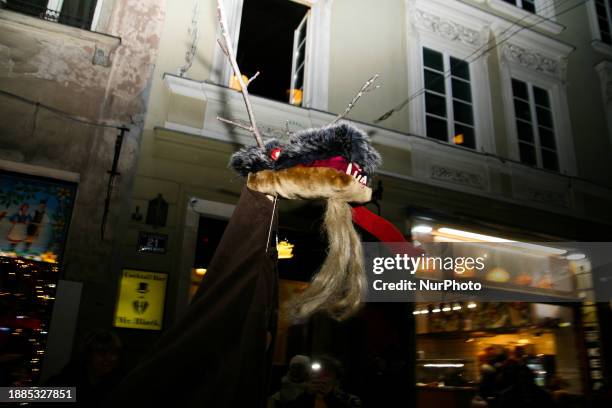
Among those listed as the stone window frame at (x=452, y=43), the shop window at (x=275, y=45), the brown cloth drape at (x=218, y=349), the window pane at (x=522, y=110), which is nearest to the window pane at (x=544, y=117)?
the window pane at (x=522, y=110)

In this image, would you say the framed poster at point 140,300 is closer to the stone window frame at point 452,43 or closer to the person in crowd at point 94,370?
the person in crowd at point 94,370

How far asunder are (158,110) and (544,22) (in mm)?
7338

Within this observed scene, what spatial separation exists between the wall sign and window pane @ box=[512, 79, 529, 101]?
648 centimetres

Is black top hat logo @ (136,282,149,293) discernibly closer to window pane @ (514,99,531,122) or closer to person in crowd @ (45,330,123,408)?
person in crowd @ (45,330,123,408)

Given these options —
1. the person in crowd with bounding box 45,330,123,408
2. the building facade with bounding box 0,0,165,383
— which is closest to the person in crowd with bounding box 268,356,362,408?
the person in crowd with bounding box 45,330,123,408

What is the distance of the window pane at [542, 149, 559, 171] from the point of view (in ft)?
26.5

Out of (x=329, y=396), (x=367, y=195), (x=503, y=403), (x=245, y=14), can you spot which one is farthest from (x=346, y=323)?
(x=245, y=14)

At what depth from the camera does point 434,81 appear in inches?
296

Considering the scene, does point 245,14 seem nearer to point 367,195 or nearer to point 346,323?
point 346,323

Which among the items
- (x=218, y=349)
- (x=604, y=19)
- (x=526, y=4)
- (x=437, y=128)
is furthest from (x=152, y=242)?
(x=604, y=19)

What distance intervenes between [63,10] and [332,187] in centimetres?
492

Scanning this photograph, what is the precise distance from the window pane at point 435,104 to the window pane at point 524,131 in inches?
59.4

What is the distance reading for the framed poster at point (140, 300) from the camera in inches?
189

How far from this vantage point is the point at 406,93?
7129 mm
